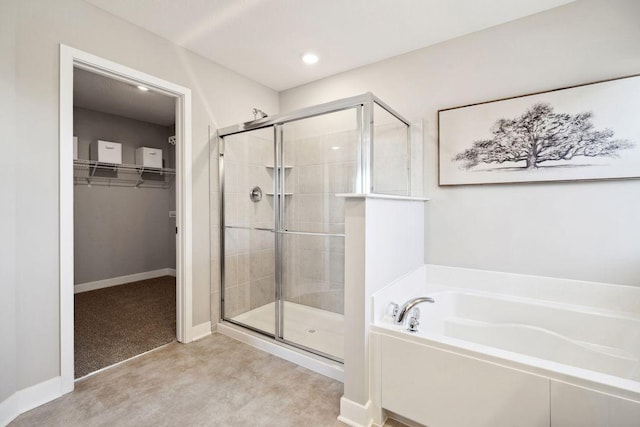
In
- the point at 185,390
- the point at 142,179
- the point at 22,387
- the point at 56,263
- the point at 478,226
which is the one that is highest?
the point at 142,179

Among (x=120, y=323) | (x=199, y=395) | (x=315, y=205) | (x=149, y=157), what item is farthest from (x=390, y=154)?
(x=149, y=157)

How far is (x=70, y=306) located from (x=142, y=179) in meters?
3.15

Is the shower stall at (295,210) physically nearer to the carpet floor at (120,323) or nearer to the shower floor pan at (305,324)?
the shower floor pan at (305,324)

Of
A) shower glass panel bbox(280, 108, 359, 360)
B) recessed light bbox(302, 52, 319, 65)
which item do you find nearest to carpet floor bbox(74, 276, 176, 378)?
shower glass panel bbox(280, 108, 359, 360)

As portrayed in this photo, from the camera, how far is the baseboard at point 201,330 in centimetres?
256

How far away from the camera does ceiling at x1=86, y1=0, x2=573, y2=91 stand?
6.41 feet

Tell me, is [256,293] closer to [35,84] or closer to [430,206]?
[430,206]

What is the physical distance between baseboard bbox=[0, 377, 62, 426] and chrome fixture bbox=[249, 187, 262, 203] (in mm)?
1720

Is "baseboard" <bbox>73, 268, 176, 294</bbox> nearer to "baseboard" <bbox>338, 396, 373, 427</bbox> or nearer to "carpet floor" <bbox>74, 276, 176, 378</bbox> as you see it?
"carpet floor" <bbox>74, 276, 176, 378</bbox>

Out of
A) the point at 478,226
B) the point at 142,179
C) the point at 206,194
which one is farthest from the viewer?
the point at 142,179

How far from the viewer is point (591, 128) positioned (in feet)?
6.13

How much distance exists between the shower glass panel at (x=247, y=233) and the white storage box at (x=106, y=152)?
7.26 feet

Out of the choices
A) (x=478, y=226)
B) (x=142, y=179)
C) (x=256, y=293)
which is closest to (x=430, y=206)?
(x=478, y=226)

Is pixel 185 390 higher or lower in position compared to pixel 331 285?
lower
